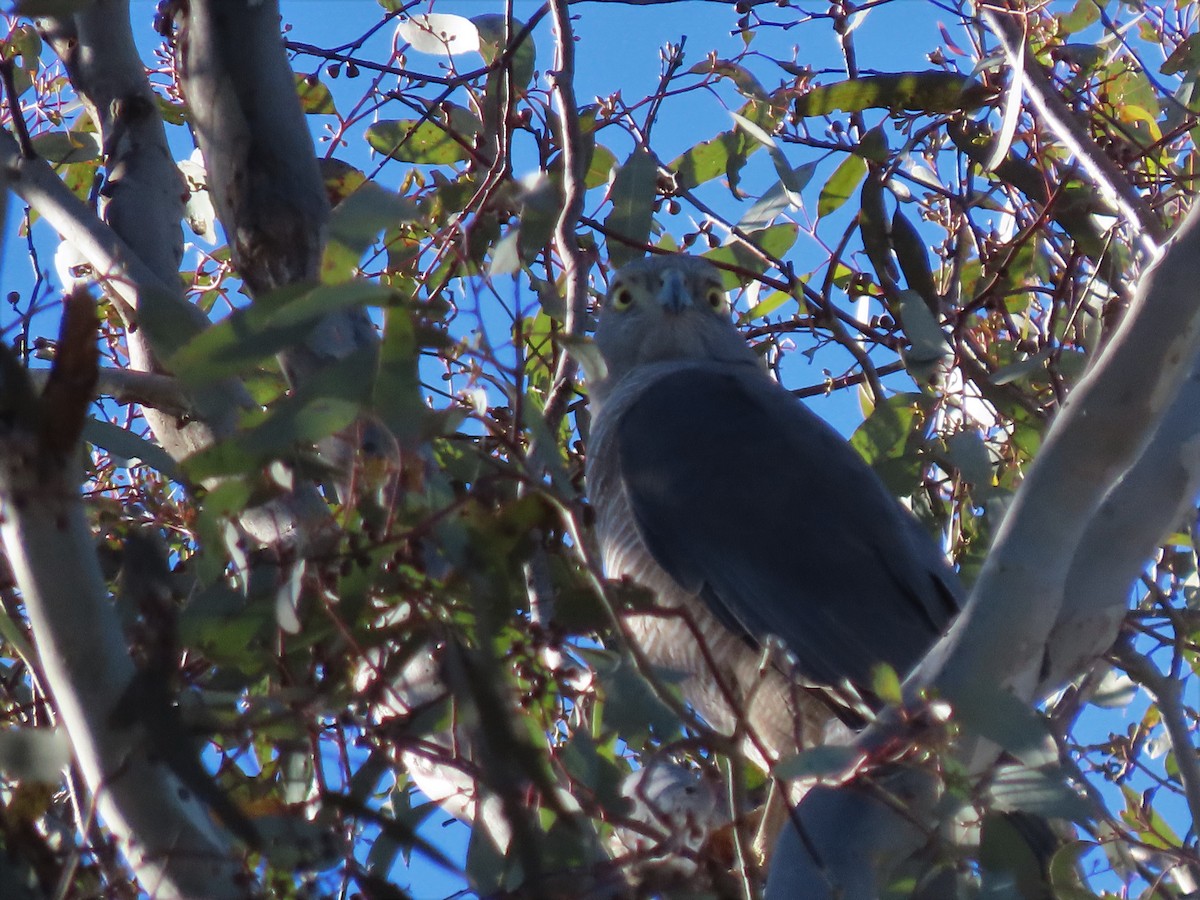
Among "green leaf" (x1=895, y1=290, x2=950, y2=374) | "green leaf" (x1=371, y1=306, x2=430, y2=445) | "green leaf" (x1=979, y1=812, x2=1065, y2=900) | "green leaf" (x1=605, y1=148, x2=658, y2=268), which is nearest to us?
"green leaf" (x1=371, y1=306, x2=430, y2=445)

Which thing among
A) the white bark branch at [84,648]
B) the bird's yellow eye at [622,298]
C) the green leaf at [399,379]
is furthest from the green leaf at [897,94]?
the white bark branch at [84,648]

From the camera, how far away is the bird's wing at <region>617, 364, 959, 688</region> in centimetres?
359

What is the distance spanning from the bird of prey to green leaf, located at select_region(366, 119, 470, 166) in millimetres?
815

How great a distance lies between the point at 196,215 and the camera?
14.5 ft

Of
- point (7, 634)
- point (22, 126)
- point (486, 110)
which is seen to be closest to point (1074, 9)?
point (486, 110)

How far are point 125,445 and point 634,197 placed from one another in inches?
56.3

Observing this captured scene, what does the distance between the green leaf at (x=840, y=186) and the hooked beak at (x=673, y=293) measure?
0.58m

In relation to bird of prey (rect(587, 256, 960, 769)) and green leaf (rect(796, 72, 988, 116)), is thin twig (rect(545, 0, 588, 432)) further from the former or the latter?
green leaf (rect(796, 72, 988, 116))

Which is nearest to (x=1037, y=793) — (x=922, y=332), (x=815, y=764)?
(x=815, y=764)

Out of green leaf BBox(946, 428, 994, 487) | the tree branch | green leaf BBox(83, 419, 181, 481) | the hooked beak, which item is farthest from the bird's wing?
the tree branch

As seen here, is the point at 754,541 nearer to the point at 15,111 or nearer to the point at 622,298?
the point at 622,298

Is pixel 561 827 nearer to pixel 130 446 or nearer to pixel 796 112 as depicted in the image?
pixel 130 446

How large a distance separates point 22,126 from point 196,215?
1332mm

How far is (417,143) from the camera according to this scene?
13.5ft
